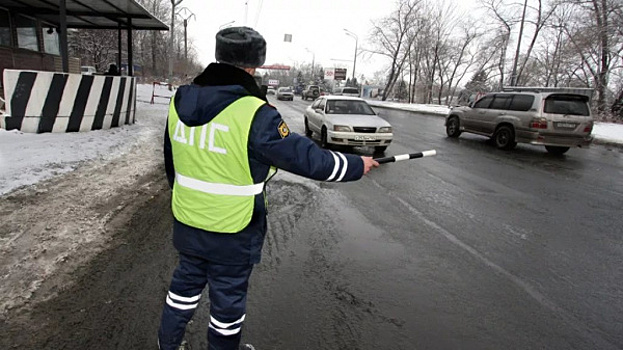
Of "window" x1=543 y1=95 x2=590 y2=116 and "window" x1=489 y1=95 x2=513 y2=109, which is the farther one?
"window" x1=489 y1=95 x2=513 y2=109

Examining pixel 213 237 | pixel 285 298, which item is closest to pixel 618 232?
pixel 285 298

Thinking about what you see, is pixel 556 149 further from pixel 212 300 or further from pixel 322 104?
pixel 212 300

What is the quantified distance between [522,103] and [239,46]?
40.0 feet

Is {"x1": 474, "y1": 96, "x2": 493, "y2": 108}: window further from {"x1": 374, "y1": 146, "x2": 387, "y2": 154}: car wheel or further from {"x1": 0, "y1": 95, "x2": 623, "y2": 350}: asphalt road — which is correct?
{"x1": 0, "y1": 95, "x2": 623, "y2": 350}: asphalt road

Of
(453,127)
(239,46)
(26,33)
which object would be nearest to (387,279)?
(239,46)

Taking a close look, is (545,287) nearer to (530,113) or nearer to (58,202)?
(58,202)

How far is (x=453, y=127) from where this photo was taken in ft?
50.2

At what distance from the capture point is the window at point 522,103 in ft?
38.2

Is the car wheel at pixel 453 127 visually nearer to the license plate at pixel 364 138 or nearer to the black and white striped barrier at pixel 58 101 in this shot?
the license plate at pixel 364 138

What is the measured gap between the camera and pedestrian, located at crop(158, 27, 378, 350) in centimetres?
181

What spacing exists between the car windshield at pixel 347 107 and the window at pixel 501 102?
465cm

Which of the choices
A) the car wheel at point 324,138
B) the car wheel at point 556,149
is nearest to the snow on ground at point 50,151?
the car wheel at point 324,138

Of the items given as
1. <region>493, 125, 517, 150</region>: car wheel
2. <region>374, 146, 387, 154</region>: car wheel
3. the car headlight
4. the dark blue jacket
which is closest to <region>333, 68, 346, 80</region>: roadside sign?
<region>493, 125, 517, 150</region>: car wheel

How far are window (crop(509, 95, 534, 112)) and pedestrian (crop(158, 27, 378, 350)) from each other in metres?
11.6
